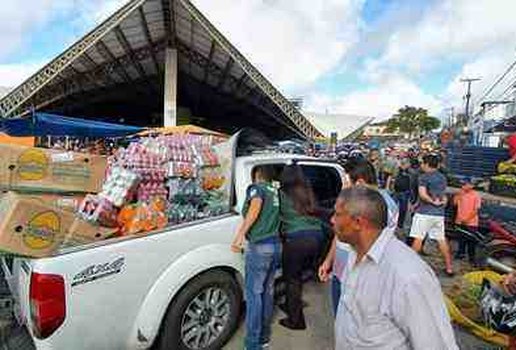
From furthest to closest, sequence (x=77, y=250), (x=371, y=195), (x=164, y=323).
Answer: (x=164, y=323), (x=77, y=250), (x=371, y=195)

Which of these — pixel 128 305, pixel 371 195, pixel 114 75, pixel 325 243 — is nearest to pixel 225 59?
pixel 114 75

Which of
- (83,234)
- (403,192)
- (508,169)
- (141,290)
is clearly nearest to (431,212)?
(508,169)

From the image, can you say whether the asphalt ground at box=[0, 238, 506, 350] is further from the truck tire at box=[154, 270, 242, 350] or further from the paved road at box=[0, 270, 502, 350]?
the truck tire at box=[154, 270, 242, 350]

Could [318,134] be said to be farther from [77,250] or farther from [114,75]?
[77,250]

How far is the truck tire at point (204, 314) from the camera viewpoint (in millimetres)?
3945

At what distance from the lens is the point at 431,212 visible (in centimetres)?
685

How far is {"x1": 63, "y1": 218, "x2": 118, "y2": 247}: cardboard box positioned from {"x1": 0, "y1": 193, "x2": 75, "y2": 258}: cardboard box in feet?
0.12

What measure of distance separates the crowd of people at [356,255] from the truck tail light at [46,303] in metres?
1.48

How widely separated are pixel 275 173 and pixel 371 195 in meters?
2.52

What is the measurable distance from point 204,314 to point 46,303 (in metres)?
1.36

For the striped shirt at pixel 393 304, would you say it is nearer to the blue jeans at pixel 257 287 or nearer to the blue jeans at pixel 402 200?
the blue jeans at pixel 257 287

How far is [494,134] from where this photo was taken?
25.8 m

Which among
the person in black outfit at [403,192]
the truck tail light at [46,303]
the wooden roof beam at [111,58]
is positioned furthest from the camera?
the wooden roof beam at [111,58]

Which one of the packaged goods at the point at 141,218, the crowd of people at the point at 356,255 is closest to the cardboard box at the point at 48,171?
the packaged goods at the point at 141,218
